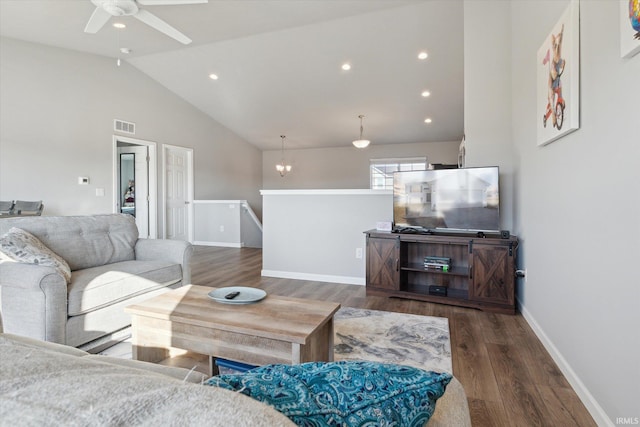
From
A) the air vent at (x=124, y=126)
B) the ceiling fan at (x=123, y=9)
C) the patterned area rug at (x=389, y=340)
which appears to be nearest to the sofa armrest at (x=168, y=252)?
the patterned area rug at (x=389, y=340)

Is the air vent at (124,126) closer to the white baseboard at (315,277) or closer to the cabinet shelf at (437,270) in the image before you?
the white baseboard at (315,277)

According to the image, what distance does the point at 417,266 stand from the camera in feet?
12.2

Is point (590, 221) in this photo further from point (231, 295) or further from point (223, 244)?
point (223, 244)

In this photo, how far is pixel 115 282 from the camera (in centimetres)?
245

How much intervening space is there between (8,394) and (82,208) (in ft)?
20.1

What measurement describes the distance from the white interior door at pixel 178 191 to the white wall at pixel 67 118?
33 cm

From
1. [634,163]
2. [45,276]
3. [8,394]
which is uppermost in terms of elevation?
[634,163]

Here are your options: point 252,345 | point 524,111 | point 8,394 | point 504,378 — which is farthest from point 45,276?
point 524,111

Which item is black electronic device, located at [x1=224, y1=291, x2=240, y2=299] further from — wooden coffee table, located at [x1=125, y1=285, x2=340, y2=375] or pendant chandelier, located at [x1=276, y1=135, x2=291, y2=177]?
pendant chandelier, located at [x1=276, y1=135, x2=291, y2=177]

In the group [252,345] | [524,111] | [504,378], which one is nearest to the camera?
[252,345]

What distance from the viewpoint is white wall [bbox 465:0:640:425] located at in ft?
4.56

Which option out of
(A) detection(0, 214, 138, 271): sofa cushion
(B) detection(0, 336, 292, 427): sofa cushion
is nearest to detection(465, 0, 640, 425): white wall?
(B) detection(0, 336, 292, 427): sofa cushion

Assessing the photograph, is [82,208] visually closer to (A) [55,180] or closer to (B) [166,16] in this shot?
(A) [55,180]

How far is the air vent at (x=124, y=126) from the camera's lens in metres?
5.94
